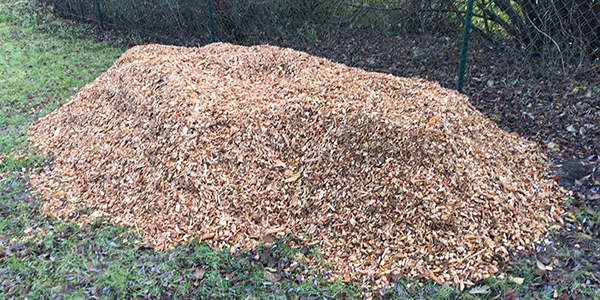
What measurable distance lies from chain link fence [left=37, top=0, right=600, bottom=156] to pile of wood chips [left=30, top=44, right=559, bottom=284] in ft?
2.34

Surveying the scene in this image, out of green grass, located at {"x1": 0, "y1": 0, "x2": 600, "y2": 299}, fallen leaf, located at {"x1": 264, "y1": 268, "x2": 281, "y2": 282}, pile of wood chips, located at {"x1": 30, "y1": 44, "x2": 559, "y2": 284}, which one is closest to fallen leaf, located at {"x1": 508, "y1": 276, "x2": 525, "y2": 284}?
green grass, located at {"x1": 0, "y1": 0, "x2": 600, "y2": 299}

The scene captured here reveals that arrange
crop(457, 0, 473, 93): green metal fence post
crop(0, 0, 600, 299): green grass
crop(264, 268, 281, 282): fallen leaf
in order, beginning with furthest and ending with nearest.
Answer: crop(457, 0, 473, 93): green metal fence post → crop(264, 268, 281, 282): fallen leaf → crop(0, 0, 600, 299): green grass

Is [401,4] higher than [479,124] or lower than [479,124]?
higher

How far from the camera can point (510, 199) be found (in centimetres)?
267

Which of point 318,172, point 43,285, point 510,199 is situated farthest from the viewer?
point 318,172

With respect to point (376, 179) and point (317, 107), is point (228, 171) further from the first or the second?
point (376, 179)

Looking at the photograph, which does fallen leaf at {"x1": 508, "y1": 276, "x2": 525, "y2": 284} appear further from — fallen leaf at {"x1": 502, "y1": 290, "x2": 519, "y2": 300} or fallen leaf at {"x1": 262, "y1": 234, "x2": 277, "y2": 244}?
fallen leaf at {"x1": 262, "y1": 234, "x2": 277, "y2": 244}

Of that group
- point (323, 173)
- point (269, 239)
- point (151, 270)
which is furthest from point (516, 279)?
point (151, 270)

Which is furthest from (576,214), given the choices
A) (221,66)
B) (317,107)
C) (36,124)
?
(36,124)

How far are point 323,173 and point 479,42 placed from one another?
2.98 meters

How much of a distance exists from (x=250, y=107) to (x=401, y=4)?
258cm

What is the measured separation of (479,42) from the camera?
4582 millimetres

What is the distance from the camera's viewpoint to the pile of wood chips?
254 centimetres

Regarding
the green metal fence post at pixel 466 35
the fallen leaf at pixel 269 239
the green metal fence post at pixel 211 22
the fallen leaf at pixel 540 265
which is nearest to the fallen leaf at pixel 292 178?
the fallen leaf at pixel 269 239
